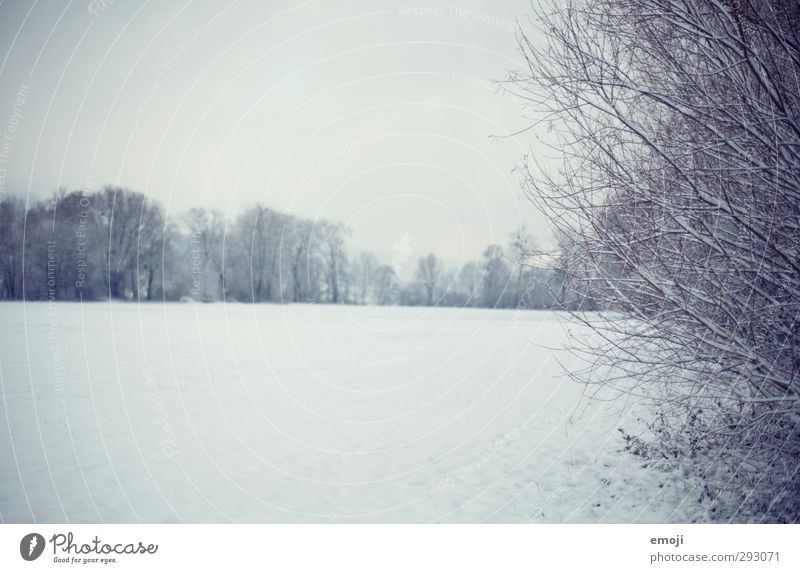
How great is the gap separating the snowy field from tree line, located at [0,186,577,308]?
4.49 ft

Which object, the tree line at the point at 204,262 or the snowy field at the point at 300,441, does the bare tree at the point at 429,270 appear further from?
the snowy field at the point at 300,441

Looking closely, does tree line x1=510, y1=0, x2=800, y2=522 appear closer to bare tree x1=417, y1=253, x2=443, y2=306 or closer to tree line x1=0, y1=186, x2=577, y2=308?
tree line x1=0, y1=186, x2=577, y2=308

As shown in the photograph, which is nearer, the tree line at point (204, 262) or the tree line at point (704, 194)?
the tree line at point (704, 194)

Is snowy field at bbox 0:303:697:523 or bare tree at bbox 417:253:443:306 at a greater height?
bare tree at bbox 417:253:443:306

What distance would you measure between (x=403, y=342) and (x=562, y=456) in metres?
17.2

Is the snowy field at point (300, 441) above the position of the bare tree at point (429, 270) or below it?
below

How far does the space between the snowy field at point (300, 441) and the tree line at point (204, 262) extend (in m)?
1.37

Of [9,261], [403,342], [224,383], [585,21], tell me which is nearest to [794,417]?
[585,21]

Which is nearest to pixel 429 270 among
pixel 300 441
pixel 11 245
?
pixel 300 441

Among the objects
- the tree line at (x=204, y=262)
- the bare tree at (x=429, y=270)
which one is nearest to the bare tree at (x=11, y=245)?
the tree line at (x=204, y=262)

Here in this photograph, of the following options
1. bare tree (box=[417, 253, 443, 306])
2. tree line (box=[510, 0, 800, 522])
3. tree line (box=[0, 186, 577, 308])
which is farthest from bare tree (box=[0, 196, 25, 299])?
bare tree (box=[417, 253, 443, 306])

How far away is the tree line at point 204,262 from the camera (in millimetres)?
7914

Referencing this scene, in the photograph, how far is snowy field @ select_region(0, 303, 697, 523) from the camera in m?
5.63
